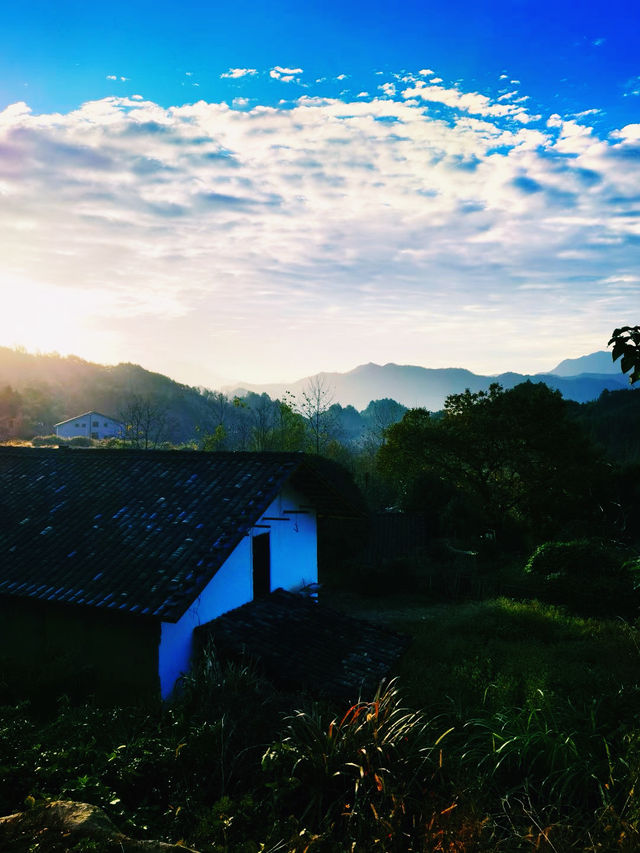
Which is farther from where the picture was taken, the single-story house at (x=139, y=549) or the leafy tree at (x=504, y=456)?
the leafy tree at (x=504, y=456)

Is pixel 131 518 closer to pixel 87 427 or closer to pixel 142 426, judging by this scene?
pixel 142 426

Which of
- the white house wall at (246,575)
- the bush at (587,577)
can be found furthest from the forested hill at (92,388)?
the white house wall at (246,575)

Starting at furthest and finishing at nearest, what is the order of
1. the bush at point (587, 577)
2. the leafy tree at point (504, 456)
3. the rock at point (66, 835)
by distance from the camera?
the leafy tree at point (504, 456) → the bush at point (587, 577) → the rock at point (66, 835)

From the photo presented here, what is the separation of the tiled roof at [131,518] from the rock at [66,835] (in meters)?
6.48

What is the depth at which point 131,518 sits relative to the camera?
1373 cm

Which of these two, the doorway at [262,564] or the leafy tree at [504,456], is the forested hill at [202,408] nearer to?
the leafy tree at [504,456]

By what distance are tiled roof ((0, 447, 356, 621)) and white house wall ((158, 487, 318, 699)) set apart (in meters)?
0.84

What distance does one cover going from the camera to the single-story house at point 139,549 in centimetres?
1132

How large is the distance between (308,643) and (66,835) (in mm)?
9146

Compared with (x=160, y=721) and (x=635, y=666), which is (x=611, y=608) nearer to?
(x=635, y=666)

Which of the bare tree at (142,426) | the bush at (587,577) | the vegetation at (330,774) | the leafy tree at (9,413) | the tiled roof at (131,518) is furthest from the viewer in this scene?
the leafy tree at (9,413)

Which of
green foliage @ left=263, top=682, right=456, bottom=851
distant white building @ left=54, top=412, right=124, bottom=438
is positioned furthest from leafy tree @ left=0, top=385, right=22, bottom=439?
green foliage @ left=263, top=682, right=456, bottom=851

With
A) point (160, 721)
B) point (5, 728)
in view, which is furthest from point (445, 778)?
point (5, 728)

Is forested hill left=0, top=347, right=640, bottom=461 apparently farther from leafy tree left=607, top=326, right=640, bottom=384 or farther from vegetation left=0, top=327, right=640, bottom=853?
leafy tree left=607, top=326, right=640, bottom=384
